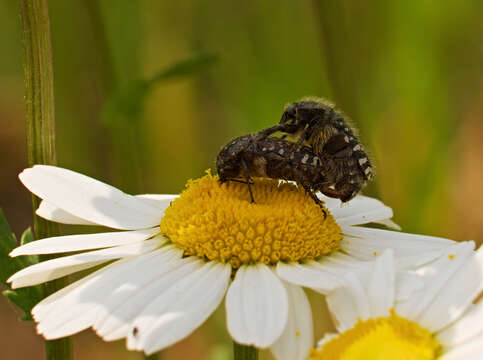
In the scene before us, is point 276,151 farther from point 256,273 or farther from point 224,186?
point 256,273

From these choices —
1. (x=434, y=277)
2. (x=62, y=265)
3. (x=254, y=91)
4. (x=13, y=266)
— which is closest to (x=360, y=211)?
(x=434, y=277)

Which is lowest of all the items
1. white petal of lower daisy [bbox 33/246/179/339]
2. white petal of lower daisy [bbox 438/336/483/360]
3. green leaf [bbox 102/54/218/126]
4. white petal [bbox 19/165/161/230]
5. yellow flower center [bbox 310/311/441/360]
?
white petal of lower daisy [bbox 438/336/483/360]

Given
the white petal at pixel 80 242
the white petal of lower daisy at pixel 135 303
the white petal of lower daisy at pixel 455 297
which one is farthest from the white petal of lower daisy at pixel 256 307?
the white petal at pixel 80 242

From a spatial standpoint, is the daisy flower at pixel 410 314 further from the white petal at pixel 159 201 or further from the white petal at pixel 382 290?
the white petal at pixel 159 201

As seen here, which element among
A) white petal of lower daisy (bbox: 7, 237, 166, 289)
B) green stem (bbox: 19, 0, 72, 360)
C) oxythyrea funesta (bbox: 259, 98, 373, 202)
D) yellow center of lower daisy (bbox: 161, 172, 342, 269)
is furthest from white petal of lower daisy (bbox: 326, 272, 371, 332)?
green stem (bbox: 19, 0, 72, 360)

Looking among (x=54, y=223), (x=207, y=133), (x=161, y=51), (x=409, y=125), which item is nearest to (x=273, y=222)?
(x=54, y=223)

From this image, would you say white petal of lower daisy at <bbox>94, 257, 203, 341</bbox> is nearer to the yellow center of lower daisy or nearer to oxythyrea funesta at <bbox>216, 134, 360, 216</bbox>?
the yellow center of lower daisy
